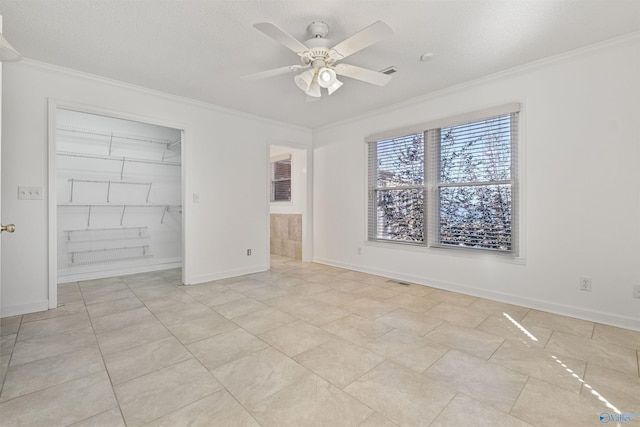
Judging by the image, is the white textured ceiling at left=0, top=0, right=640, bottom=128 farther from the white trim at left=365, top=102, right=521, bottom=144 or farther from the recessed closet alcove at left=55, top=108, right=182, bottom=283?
the recessed closet alcove at left=55, top=108, right=182, bottom=283

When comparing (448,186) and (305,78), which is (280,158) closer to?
(448,186)

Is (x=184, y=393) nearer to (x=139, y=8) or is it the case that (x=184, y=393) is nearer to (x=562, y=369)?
(x=562, y=369)

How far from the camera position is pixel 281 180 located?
638 cm

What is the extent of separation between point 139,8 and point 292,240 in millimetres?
4384

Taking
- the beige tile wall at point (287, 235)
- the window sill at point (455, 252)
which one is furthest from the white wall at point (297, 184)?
the window sill at point (455, 252)

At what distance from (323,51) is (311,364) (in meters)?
2.28

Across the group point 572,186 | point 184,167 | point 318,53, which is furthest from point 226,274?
point 572,186

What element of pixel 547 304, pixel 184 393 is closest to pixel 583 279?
pixel 547 304

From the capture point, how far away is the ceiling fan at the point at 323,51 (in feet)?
6.30

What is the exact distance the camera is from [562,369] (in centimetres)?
192

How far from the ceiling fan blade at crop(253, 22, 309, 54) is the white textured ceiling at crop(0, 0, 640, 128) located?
26 cm

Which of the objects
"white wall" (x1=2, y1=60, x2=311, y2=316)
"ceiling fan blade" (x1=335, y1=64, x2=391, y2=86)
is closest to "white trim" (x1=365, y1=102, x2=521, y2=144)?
"ceiling fan blade" (x1=335, y1=64, x2=391, y2=86)

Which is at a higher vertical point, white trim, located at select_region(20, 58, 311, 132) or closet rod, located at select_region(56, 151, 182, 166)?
white trim, located at select_region(20, 58, 311, 132)

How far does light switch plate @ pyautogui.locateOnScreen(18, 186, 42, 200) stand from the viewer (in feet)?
9.56
